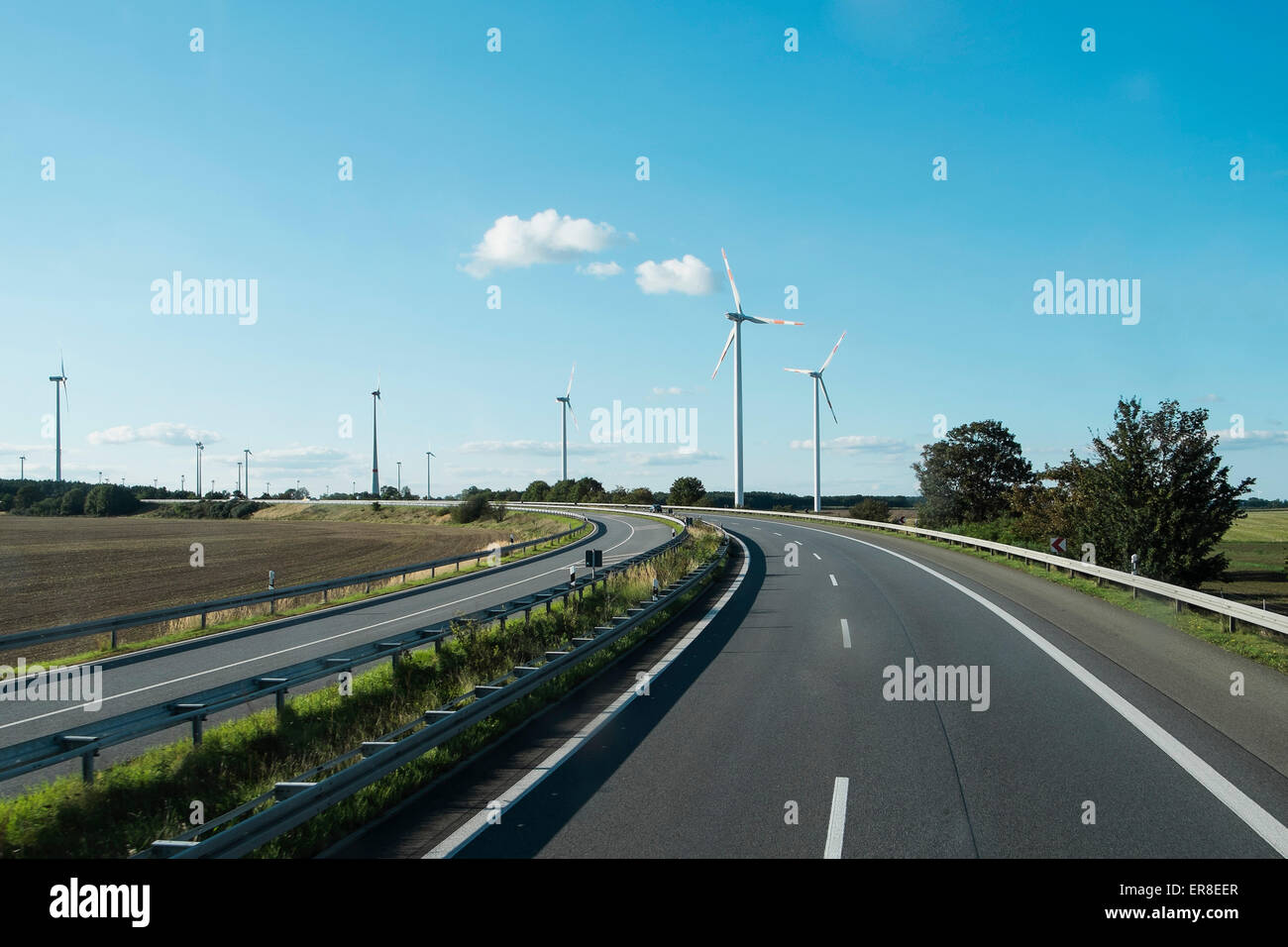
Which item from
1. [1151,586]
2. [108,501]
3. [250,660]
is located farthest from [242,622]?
[108,501]

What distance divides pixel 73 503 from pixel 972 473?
103349 mm

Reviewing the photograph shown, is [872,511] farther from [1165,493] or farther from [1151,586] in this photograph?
[1151,586]

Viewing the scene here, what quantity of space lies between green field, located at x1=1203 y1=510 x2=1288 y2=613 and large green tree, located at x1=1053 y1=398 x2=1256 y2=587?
8.39 feet

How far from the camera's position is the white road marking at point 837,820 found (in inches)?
201

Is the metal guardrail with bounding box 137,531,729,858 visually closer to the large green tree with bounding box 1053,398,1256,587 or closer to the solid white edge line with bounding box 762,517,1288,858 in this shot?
the solid white edge line with bounding box 762,517,1288,858

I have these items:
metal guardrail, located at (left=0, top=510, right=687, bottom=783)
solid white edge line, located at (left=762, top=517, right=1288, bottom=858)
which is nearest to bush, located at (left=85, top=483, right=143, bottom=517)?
metal guardrail, located at (left=0, top=510, right=687, bottom=783)

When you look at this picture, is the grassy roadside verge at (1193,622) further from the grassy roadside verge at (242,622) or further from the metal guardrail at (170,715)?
the grassy roadside verge at (242,622)

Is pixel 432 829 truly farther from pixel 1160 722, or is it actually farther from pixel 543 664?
pixel 1160 722

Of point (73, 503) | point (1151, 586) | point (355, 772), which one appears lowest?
point (73, 503)

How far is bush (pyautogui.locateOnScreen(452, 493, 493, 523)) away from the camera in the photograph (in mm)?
77812

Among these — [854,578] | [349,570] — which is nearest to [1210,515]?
[854,578]

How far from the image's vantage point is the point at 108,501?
10331 centimetres

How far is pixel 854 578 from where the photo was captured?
22875 mm
